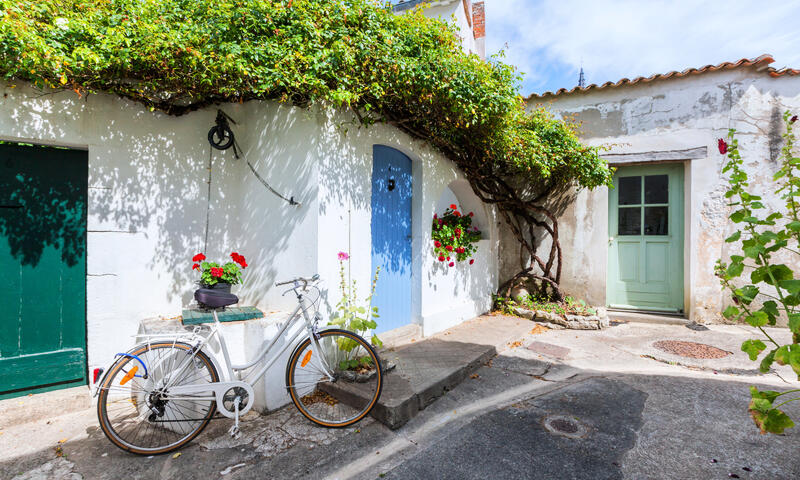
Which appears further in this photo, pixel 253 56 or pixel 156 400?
pixel 253 56

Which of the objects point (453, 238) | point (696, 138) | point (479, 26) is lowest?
point (453, 238)

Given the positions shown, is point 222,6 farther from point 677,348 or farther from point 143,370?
point 677,348

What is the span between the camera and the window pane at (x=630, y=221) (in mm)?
6750

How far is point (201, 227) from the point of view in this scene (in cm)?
392

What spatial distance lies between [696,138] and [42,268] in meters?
8.65

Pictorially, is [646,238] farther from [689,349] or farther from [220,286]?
[220,286]

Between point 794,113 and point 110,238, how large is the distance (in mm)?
9163

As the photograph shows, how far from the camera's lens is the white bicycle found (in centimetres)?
271

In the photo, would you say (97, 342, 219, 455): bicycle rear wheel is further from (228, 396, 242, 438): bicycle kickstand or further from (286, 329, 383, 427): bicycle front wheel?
(286, 329, 383, 427): bicycle front wheel

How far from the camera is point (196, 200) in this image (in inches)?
153

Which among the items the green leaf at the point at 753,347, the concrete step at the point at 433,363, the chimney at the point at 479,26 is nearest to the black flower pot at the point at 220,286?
the concrete step at the point at 433,363

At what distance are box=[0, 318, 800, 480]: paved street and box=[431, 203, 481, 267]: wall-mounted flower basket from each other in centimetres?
213

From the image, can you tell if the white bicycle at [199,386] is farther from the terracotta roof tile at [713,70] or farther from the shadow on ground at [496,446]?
the terracotta roof tile at [713,70]

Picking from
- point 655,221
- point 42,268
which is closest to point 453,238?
point 655,221
